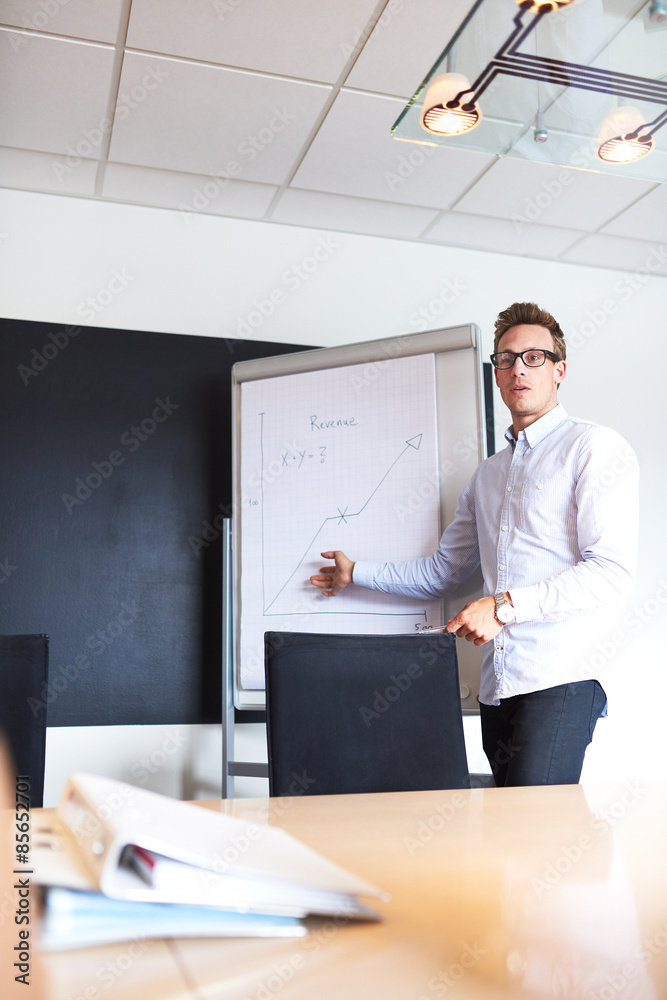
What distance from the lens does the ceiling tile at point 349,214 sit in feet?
11.6

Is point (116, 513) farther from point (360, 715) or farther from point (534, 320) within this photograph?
point (360, 715)

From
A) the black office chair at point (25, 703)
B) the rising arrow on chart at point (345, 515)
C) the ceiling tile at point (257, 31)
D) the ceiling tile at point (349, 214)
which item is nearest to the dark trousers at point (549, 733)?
the rising arrow on chart at point (345, 515)

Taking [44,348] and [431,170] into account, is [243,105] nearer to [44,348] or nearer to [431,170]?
[431,170]

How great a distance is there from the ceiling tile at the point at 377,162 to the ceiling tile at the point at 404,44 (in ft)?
0.30

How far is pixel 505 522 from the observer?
2.33m

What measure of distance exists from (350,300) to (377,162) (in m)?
0.70

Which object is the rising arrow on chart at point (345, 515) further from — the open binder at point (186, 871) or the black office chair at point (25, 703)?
the open binder at point (186, 871)

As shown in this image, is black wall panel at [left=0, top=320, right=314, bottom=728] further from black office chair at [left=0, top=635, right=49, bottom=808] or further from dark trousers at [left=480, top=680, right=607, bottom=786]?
black office chair at [left=0, top=635, right=49, bottom=808]

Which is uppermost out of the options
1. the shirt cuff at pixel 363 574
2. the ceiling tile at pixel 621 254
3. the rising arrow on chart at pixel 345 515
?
the ceiling tile at pixel 621 254

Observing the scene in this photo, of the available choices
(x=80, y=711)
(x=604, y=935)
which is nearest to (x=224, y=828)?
(x=604, y=935)

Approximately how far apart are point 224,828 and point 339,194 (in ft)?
10.7

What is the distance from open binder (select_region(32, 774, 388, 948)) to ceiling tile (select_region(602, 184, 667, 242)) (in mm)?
3602

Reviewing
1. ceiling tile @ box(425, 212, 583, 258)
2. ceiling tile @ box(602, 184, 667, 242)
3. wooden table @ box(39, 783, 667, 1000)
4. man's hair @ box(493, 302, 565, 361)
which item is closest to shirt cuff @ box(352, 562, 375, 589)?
man's hair @ box(493, 302, 565, 361)

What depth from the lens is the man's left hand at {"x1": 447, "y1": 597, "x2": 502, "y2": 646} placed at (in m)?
2.04
